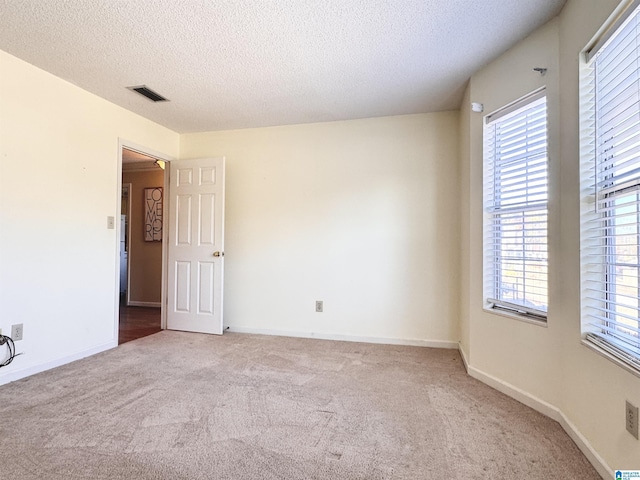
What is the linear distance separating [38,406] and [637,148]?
3488mm

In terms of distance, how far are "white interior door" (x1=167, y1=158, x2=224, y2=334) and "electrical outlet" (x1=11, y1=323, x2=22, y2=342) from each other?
158 centimetres

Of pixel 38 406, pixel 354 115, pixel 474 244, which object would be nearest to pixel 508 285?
pixel 474 244

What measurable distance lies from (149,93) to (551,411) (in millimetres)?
3936

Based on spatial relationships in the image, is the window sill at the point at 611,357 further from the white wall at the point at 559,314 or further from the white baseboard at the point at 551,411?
the white baseboard at the point at 551,411

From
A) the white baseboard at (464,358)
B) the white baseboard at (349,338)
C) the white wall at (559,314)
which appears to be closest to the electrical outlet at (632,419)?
the white wall at (559,314)

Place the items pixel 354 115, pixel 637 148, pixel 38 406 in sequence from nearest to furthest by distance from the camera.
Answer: pixel 637 148, pixel 38 406, pixel 354 115

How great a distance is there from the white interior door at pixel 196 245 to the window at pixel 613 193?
331cm

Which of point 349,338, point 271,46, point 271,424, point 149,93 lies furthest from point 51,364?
point 271,46

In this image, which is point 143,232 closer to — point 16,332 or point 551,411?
point 16,332

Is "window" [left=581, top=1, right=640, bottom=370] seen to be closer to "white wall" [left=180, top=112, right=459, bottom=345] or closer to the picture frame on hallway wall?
"white wall" [left=180, top=112, right=459, bottom=345]

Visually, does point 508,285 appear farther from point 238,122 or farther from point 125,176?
point 125,176

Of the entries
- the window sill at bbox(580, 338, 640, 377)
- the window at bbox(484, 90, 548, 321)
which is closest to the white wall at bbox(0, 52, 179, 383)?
the window at bbox(484, 90, 548, 321)

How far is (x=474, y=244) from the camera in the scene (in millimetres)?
2691

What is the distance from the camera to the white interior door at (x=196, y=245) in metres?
3.88
